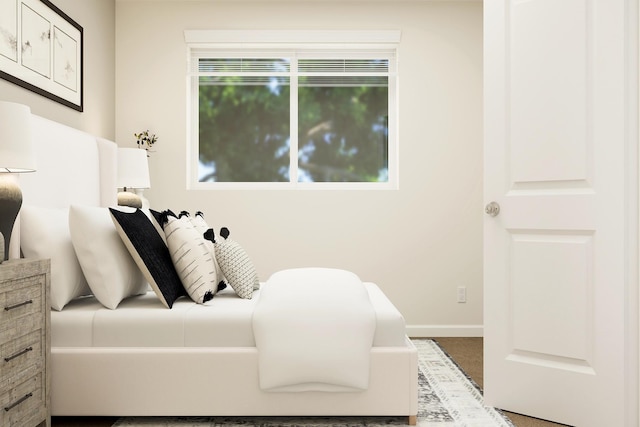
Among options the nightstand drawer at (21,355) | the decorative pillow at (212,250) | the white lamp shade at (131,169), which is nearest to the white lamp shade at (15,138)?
the nightstand drawer at (21,355)

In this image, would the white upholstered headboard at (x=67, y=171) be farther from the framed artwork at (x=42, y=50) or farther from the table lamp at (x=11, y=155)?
the framed artwork at (x=42, y=50)

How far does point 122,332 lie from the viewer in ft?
7.27

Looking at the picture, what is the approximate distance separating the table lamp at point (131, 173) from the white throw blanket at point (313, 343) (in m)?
1.71

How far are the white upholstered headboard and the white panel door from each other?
7.01 feet

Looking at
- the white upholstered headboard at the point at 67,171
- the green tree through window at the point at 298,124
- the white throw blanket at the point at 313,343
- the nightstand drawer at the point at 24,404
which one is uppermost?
the green tree through window at the point at 298,124

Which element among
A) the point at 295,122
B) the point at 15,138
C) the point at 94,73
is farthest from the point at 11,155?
the point at 295,122

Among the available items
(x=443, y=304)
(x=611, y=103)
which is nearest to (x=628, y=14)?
(x=611, y=103)

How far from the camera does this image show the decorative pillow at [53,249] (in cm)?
222

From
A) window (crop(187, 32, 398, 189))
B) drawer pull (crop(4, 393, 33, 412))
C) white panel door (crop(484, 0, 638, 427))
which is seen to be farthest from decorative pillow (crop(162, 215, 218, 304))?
window (crop(187, 32, 398, 189))

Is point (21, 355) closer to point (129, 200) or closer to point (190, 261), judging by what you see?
point (190, 261)

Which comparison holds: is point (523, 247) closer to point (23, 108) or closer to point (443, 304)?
point (443, 304)

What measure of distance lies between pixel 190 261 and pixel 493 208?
1408 millimetres

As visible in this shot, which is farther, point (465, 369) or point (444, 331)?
point (444, 331)

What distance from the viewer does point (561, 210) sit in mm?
2322
